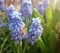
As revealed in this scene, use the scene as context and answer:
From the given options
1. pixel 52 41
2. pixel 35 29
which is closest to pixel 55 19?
pixel 52 41

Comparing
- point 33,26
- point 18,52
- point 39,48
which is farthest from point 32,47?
point 33,26

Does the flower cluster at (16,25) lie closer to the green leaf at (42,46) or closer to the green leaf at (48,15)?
the green leaf at (42,46)

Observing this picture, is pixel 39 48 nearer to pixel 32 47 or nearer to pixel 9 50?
pixel 32 47

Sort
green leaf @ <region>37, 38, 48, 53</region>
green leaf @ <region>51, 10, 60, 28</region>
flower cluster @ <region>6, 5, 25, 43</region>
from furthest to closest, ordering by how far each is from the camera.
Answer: green leaf @ <region>51, 10, 60, 28</region> < green leaf @ <region>37, 38, 48, 53</region> < flower cluster @ <region>6, 5, 25, 43</region>

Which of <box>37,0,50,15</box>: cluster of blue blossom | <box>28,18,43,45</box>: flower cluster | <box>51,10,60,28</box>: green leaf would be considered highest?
<box>37,0,50,15</box>: cluster of blue blossom

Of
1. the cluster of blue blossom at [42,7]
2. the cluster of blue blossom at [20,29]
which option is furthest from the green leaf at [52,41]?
the cluster of blue blossom at [42,7]

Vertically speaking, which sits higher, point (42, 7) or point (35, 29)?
point (42, 7)

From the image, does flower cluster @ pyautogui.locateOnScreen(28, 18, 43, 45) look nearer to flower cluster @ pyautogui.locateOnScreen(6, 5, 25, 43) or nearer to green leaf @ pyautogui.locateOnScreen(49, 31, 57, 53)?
flower cluster @ pyautogui.locateOnScreen(6, 5, 25, 43)

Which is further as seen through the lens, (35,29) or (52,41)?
(52,41)

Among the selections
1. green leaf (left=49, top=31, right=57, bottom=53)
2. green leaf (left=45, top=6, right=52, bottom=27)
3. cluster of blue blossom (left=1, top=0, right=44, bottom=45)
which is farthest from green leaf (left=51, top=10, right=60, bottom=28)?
cluster of blue blossom (left=1, top=0, right=44, bottom=45)

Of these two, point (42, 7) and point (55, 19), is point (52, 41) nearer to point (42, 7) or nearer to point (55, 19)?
point (55, 19)

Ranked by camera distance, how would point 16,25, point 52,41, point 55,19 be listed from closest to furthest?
point 16,25
point 52,41
point 55,19
